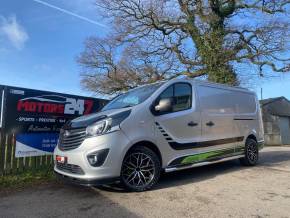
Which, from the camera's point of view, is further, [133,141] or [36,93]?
[36,93]

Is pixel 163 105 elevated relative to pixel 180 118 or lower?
elevated

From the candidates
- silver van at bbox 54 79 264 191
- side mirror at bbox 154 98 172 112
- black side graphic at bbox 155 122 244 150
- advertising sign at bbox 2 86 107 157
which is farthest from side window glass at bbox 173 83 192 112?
advertising sign at bbox 2 86 107 157

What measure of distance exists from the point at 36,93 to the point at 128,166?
3.47 m

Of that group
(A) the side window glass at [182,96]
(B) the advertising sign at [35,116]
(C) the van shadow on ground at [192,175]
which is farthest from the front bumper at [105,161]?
(B) the advertising sign at [35,116]

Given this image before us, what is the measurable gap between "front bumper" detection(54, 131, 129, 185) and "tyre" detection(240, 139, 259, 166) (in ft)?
14.4

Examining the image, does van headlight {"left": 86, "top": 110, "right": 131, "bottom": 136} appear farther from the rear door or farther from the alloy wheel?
the rear door

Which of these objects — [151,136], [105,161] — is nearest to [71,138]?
[105,161]

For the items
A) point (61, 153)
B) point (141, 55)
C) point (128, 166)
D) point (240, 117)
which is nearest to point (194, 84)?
point (240, 117)

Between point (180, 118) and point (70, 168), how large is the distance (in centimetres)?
245

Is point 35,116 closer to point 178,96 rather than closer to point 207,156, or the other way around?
point 178,96

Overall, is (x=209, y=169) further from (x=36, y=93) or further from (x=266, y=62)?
(x=266, y=62)

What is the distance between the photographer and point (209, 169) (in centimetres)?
831

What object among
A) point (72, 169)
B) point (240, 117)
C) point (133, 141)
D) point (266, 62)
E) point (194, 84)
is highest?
point (266, 62)

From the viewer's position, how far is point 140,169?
5.88 meters
